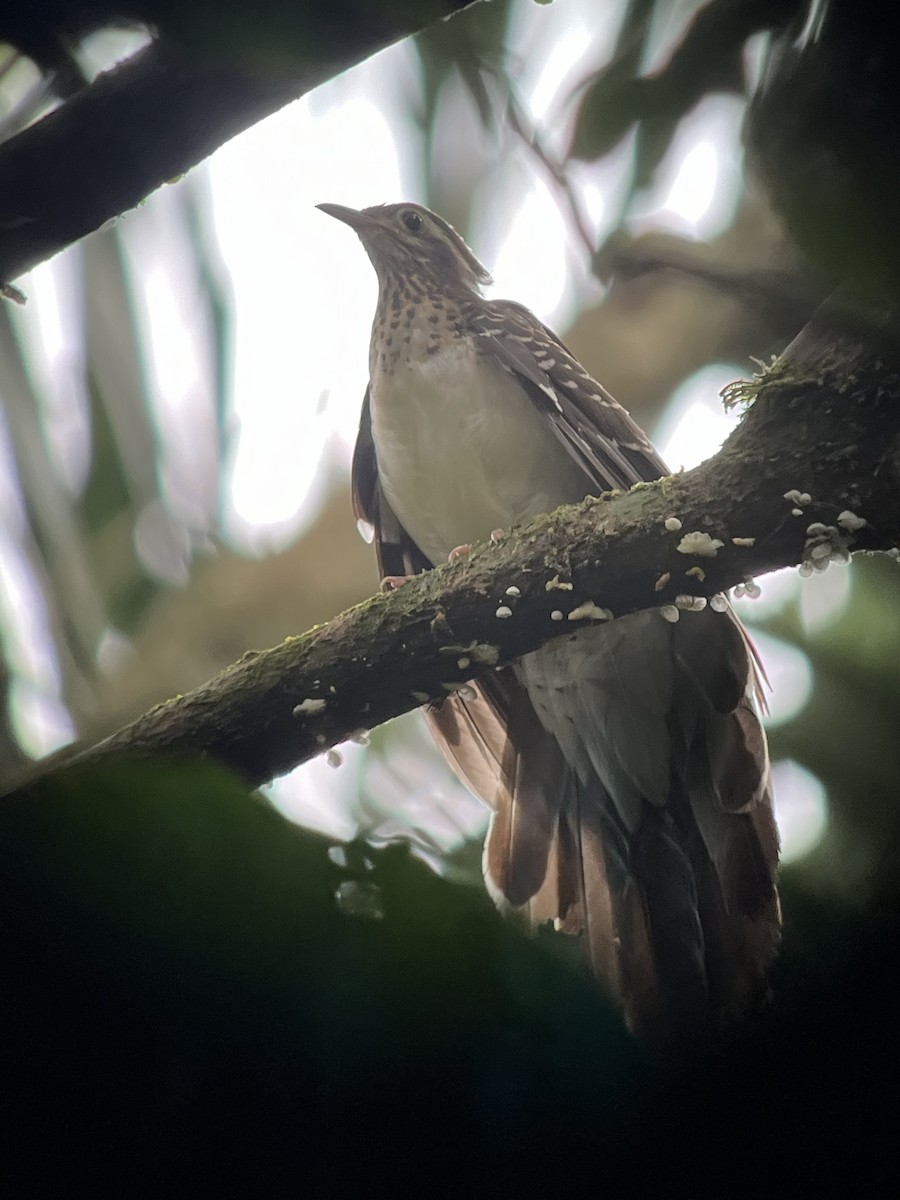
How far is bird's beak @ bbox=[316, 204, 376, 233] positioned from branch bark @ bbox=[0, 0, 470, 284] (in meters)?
1.82

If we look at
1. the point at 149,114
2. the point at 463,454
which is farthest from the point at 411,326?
the point at 149,114

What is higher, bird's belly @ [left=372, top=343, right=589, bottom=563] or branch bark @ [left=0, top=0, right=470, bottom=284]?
bird's belly @ [left=372, top=343, right=589, bottom=563]

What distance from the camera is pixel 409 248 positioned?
115 inches

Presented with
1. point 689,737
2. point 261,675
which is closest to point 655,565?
point 261,675

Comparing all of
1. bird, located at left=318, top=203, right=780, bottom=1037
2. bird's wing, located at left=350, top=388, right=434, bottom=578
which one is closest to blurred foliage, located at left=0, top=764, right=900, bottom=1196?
bird, located at left=318, top=203, right=780, bottom=1037

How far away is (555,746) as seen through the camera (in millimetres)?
2332

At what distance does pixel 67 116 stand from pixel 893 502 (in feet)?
3.21

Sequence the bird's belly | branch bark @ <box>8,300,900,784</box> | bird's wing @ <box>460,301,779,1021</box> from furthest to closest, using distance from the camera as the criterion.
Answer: the bird's belly, bird's wing @ <box>460,301,779,1021</box>, branch bark @ <box>8,300,900,784</box>

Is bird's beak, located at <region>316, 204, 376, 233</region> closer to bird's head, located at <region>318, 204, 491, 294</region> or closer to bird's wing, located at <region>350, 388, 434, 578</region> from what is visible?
bird's head, located at <region>318, 204, 491, 294</region>

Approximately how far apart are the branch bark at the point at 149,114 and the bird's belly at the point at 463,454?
1618 millimetres

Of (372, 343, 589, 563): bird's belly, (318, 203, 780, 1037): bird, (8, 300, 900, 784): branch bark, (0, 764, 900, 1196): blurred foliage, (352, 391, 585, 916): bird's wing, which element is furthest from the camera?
(372, 343, 589, 563): bird's belly

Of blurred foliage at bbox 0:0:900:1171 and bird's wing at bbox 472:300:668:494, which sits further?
bird's wing at bbox 472:300:668:494

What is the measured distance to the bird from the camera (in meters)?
1.84

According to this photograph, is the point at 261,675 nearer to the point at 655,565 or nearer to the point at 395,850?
the point at 655,565
